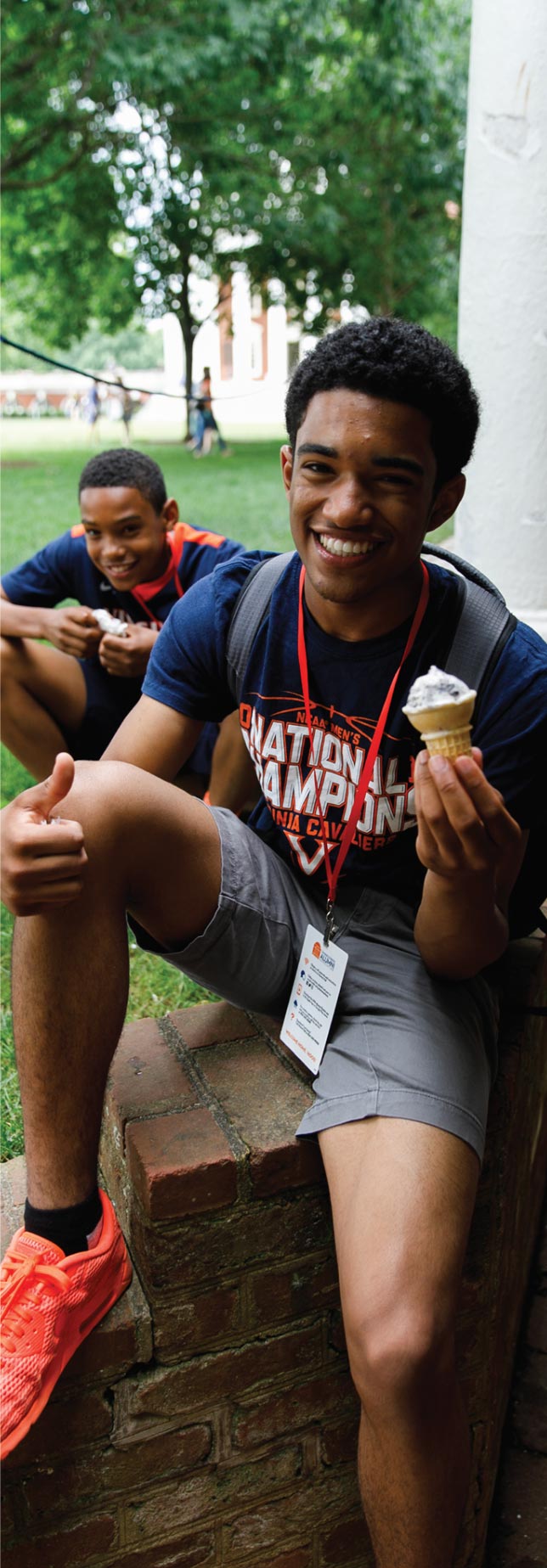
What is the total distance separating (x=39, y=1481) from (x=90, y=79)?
10.5 metres

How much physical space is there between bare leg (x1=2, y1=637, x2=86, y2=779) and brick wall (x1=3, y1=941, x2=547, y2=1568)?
57.2 inches

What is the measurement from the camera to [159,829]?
1550mm

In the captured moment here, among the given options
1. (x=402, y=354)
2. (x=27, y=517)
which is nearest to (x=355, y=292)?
(x=27, y=517)

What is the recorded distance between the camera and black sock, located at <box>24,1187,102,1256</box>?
1.51 meters

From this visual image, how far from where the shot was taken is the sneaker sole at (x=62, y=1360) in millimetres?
1403

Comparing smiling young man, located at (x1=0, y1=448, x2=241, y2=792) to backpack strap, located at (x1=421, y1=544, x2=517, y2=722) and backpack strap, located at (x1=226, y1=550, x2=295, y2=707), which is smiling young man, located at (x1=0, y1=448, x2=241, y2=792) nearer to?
backpack strap, located at (x1=226, y1=550, x2=295, y2=707)

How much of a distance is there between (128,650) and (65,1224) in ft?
5.37

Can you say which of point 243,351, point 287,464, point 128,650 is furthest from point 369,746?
point 243,351

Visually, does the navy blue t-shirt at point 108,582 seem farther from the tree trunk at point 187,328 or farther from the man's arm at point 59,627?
the tree trunk at point 187,328

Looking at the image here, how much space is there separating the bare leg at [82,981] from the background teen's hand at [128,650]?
4.47 ft

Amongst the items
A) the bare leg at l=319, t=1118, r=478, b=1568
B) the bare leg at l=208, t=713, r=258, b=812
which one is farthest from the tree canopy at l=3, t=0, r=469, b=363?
the bare leg at l=319, t=1118, r=478, b=1568

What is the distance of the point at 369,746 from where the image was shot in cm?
170

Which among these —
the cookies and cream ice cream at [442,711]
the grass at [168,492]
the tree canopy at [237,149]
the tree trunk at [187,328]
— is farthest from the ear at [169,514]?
the tree trunk at [187,328]

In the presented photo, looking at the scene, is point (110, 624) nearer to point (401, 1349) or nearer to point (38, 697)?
point (38, 697)
